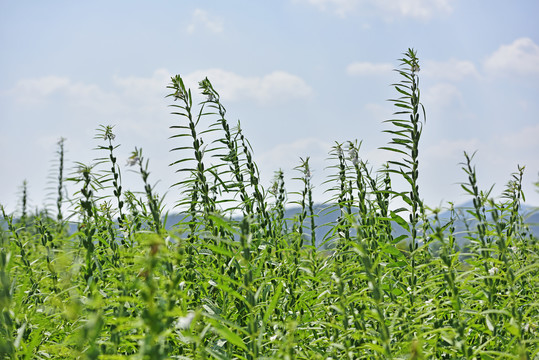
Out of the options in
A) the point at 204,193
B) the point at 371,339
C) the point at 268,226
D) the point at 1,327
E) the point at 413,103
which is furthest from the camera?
the point at 268,226

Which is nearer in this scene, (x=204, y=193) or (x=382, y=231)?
(x=204, y=193)

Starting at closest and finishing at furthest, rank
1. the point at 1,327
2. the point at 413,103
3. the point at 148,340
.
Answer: the point at 148,340 < the point at 1,327 < the point at 413,103

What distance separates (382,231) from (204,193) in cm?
128

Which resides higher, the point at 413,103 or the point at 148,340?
the point at 413,103

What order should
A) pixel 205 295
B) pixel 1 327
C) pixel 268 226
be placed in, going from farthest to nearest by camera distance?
pixel 268 226, pixel 205 295, pixel 1 327

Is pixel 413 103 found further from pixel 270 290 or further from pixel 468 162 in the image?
pixel 270 290

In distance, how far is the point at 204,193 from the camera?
8.85ft

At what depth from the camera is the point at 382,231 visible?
3.15 m

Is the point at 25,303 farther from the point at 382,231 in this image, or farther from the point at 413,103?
the point at 413,103

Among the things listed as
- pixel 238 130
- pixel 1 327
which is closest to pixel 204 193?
pixel 238 130

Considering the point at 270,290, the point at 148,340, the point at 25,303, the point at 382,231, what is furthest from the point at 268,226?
the point at 148,340

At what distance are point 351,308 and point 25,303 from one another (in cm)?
215

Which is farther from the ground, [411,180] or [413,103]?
[413,103]

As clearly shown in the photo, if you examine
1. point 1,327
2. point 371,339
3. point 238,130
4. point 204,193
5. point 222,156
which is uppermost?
point 238,130
